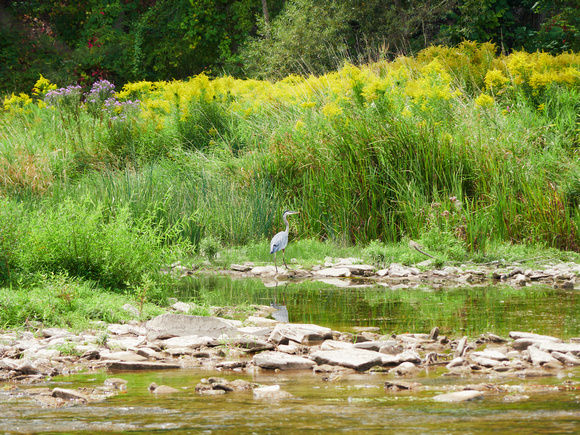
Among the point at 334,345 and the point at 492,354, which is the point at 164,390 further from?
the point at 492,354

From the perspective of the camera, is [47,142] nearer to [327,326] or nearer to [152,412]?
[327,326]

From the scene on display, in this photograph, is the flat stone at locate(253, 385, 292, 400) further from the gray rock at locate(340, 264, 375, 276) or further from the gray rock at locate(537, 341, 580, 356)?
the gray rock at locate(340, 264, 375, 276)

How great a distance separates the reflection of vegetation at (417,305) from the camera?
200 inches

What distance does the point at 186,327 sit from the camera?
4.83 m

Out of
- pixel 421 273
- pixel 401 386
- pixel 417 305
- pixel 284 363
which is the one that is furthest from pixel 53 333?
pixel 421 273

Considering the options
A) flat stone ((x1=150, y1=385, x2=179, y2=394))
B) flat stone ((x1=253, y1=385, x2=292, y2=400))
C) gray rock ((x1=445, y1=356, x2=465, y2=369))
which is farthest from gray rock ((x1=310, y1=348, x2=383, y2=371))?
flat stone ((x1=150, y1=385, x2=179, y2=394))

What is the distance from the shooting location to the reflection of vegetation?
508 centimetres

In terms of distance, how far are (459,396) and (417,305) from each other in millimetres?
2959

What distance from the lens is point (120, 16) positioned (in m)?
27.9

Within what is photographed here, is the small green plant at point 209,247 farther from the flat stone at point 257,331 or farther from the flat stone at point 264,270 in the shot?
the flat stone at point 257,331

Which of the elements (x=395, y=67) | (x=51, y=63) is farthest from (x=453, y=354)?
(x=51, y=63)

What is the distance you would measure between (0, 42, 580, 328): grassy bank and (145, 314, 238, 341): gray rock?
1376 millimetres

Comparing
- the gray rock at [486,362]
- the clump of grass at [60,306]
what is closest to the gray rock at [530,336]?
the gray rock at [486,362]

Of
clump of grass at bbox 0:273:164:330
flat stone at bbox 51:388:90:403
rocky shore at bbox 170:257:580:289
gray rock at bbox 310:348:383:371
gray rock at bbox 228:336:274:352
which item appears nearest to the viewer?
flat stone at bbox 51:388:90:403
